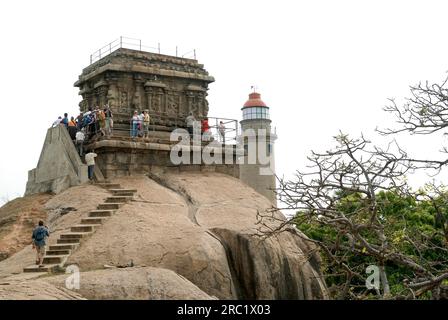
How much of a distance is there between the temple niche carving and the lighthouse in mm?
6313

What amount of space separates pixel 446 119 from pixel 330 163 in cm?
158

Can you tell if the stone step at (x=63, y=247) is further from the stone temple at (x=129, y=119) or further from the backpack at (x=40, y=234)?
the stone temple at (x=129, y=119)

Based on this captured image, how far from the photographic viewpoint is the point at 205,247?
45.2 ft

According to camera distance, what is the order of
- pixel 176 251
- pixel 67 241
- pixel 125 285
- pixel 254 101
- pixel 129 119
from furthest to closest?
pixel 254 101
pixel 129 119
pixel 67 241
pixel 176 251
pixel 125 285

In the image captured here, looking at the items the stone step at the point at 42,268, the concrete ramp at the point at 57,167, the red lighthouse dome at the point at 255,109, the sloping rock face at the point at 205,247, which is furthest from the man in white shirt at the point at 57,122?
the red lighthouse dome at the point at 255,109

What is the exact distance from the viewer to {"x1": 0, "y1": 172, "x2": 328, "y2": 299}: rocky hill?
1132cm

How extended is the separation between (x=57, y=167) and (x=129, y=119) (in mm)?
2878

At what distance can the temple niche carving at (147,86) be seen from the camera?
67.4 feet

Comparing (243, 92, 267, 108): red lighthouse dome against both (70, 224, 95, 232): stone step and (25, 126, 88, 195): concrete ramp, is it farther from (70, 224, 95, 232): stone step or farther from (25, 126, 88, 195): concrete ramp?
(70, 224, 95, 232): stone step

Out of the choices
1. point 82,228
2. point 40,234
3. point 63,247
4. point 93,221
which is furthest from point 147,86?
point 40,234

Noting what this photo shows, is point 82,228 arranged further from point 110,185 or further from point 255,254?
point 255,254

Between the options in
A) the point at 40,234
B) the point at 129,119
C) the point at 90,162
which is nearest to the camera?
the point at 40,234

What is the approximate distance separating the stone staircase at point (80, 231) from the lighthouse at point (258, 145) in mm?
12040
